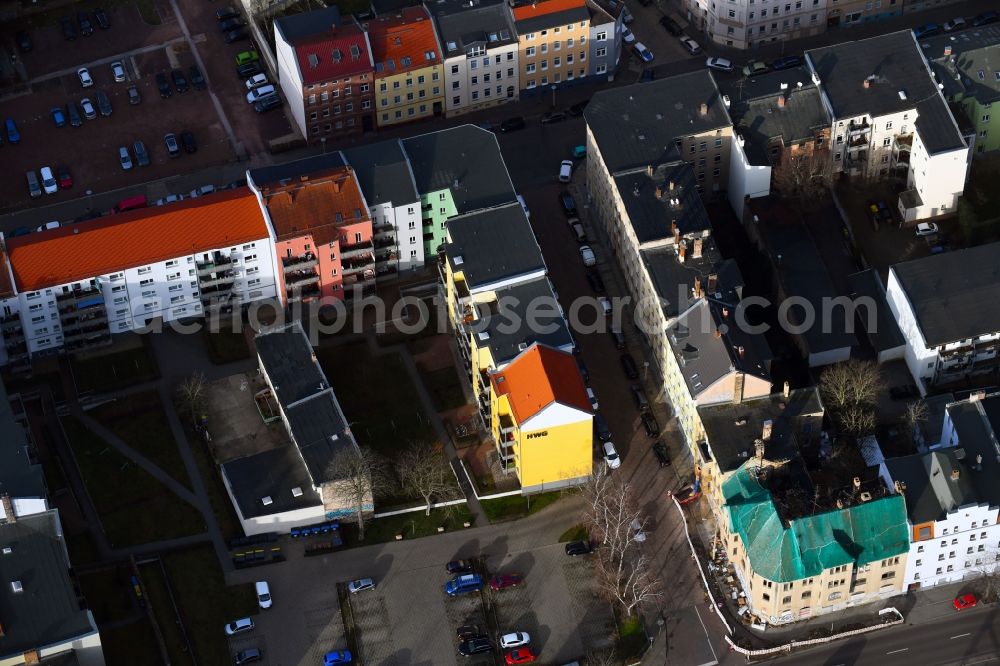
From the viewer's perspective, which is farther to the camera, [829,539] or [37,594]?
[829,539]

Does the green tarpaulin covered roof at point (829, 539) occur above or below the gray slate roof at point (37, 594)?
below

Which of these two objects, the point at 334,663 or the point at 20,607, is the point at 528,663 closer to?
the point at 334,663

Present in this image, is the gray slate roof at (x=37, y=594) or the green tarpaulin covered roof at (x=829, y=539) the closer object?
the gray slate roof at (x=37, y=594)

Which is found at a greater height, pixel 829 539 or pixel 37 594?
pixel 37 594

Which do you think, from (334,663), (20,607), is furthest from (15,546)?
(334,663)
